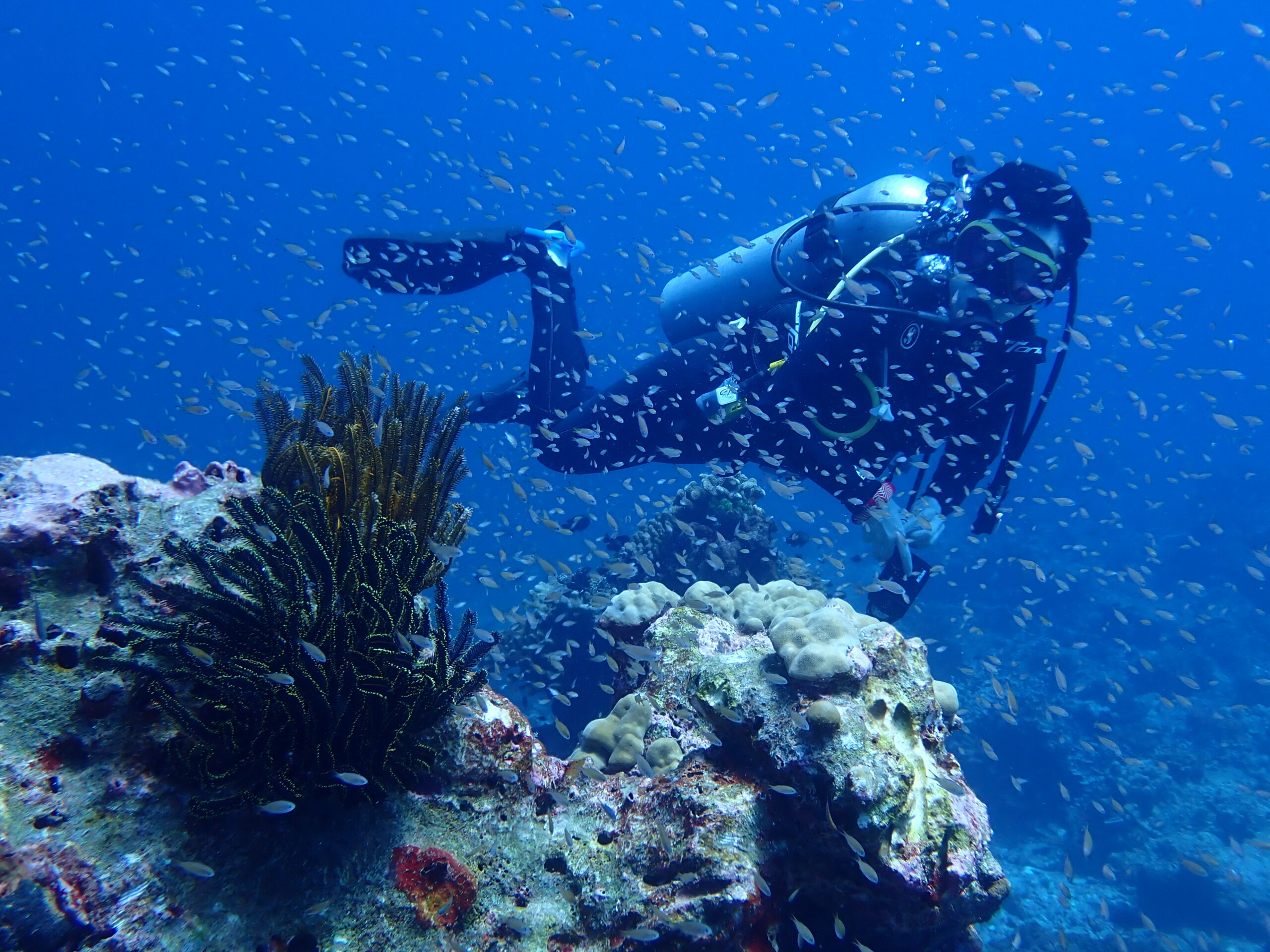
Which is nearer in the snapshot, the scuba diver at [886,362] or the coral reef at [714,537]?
the scuba diver at [886,362]

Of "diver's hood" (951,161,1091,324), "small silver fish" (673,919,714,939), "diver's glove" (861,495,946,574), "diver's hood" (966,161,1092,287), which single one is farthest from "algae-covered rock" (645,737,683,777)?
"diver's hood" (966,161,1092,287)

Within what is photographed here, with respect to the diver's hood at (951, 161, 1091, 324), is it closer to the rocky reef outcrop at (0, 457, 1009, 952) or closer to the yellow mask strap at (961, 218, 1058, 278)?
the yellow mask strap at (961, 218, 1058, 278)

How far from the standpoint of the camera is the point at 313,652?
225 cm

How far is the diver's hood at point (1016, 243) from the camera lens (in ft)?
19.4

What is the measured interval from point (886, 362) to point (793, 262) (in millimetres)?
2404

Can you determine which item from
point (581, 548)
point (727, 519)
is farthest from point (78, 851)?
point (581, 548)

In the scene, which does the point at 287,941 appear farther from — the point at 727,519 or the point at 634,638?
the point at 727,519

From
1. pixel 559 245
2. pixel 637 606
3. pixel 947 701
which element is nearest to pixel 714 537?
pixel 637 606

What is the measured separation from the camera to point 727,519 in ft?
33.7

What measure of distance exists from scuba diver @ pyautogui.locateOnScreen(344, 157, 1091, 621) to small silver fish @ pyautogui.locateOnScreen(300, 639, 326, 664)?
15.9 ft

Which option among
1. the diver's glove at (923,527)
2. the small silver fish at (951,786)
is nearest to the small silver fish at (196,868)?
the small silver fish at (951,786)

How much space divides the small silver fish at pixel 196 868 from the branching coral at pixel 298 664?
0.17m

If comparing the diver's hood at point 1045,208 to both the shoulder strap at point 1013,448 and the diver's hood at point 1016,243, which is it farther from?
the shoulder strap at point 1013,448

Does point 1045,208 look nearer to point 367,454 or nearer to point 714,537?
point 714,537
